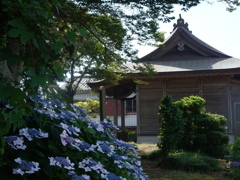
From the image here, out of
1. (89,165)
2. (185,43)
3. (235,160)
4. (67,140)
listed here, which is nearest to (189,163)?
(235,160)

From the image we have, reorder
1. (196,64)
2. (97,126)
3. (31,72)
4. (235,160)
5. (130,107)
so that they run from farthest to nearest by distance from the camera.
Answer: (130,107) < (196,64) < (235,160) < (97,126) < (31,72)

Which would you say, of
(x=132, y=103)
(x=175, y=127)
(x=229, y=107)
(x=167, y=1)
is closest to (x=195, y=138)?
(x=175, y=127)

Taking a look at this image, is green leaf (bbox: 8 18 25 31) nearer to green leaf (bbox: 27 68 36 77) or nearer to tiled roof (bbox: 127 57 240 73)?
green leaf (bbox: 27 68 36 77)

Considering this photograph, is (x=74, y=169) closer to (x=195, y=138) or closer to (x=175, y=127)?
(x=175, y=127)

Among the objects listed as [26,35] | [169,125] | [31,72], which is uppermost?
[26,35]

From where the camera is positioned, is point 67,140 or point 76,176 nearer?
point 76,176

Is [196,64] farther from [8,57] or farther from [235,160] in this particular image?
[8,57]

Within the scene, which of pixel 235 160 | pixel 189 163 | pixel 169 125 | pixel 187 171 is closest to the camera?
pixel 235 160

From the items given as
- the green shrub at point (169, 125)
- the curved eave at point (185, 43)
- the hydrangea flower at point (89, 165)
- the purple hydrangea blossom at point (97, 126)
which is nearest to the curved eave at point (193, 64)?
the curved eave at point (185, 43)

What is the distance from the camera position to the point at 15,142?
2.11 metres

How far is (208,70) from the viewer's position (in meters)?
15.9

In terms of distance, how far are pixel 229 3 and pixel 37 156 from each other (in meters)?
8.28

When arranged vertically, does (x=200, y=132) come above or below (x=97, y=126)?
below

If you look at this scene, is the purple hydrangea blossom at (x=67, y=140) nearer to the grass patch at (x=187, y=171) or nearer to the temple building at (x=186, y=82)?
the grass patch at (x=187, y=171)
